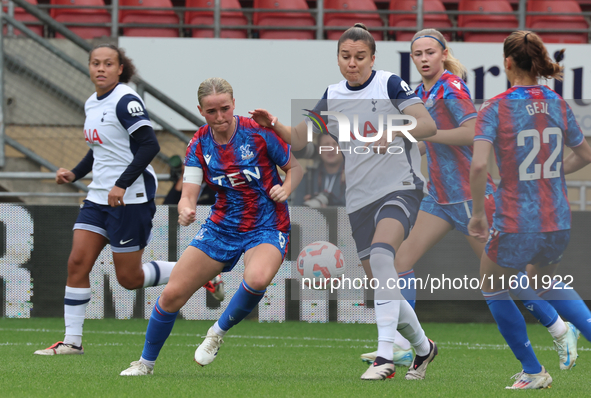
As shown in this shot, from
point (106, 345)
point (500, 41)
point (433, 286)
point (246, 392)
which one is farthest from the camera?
point (500, 41)

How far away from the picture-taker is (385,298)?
416 cm

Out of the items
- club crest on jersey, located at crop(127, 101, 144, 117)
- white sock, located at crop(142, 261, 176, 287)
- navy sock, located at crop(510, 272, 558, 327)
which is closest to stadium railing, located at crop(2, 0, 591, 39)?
club crest on jersey, located at crop(127, 101, 144, 117)

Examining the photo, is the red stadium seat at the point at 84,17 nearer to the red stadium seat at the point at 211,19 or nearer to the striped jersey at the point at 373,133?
the red stadium seat at the point at 211,19

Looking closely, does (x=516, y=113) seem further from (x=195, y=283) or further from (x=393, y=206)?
(x=195, y=283)

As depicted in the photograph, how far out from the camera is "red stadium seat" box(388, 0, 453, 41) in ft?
36.2

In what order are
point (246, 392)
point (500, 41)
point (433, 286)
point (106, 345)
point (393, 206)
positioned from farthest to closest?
point (500, 41), point (433, 286), point (106, 345), point (393, 206), point (246, 392)

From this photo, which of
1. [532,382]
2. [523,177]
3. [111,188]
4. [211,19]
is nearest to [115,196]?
[111,188]

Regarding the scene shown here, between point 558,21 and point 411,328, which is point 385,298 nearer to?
point 411,328

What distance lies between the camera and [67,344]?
5.32 m

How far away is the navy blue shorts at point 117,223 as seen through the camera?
5355 mm

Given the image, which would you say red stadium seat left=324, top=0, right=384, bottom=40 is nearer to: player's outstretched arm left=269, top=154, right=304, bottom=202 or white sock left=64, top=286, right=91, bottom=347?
white sock left=64, top=286, right=91, bottom=347

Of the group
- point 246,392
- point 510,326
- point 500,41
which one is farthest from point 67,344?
point 500,41

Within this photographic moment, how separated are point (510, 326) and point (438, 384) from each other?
50 centimetres

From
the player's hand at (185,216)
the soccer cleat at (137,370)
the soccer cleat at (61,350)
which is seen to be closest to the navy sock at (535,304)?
the player's hand at (185,216)
